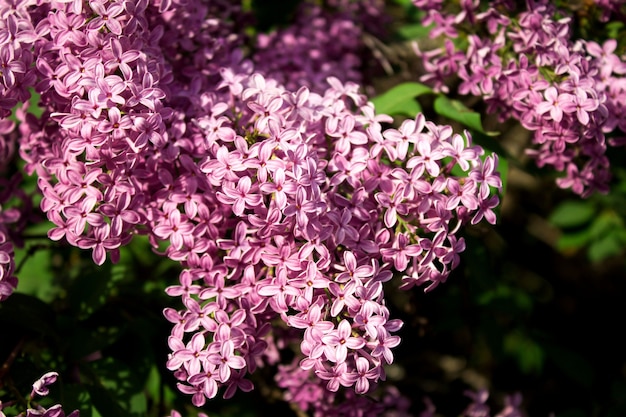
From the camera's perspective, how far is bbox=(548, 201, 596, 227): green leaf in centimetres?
368

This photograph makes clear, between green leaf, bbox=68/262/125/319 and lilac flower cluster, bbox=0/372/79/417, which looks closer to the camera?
lilac flower cluster, bbox=0/372/79/417

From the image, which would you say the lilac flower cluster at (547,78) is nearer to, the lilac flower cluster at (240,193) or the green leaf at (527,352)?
the lilac flower cluster at (240,193)

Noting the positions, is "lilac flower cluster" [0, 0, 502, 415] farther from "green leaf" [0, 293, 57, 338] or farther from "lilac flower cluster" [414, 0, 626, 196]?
"green leaf" [0, 293, 57, 338]

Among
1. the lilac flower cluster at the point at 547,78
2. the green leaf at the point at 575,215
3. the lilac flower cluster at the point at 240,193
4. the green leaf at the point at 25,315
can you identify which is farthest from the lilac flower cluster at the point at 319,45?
the green leaf at the point at 575,215

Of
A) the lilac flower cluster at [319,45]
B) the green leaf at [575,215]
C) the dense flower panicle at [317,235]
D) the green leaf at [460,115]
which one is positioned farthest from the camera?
the green leaf at [575,215]

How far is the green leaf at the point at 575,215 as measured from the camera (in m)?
3.68

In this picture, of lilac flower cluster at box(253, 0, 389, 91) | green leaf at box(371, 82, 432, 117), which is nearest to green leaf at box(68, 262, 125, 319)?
lilac flower cluster at box(253, 0, 389, 91)

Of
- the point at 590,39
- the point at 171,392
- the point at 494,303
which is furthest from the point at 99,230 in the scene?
the point at 590,39

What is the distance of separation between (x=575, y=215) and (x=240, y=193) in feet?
8.26

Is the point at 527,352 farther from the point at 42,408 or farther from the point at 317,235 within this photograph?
the point at 42,408

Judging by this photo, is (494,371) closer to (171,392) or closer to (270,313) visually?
(171,392)

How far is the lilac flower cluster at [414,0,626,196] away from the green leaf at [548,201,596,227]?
50.1 inches

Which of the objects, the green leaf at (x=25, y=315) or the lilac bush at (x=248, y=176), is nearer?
the lilac bush at (x=248, y=176)

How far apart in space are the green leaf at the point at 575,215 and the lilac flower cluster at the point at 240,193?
186cm
